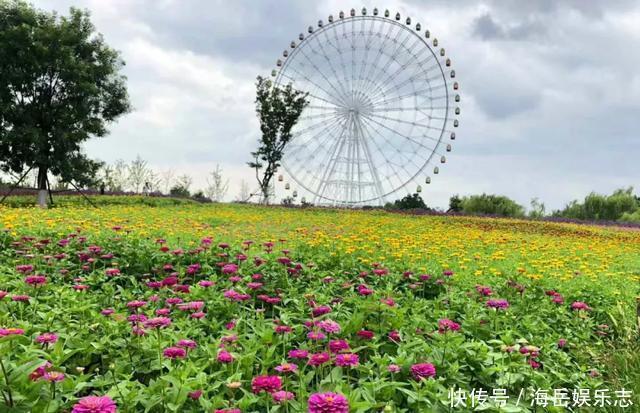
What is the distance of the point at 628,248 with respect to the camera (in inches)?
463

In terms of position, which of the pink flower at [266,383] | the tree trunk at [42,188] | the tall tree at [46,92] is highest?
the tall tree at [46,92]

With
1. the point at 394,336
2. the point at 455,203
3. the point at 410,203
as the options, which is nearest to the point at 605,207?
the point at 455,203

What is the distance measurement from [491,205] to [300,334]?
28.0 metres

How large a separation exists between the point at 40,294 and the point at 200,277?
53.3 inches

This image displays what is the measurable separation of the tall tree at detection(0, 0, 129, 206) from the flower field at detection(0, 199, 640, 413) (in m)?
13.0

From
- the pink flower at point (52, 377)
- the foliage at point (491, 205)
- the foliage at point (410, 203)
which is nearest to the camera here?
the pink flower at point (52, 377)

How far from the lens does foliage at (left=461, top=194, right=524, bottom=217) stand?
2945 centimetres

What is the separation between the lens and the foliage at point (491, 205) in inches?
1160

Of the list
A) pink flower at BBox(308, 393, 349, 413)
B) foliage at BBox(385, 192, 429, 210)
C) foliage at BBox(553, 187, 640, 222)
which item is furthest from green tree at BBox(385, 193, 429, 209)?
pink flower at BBox(308, 393, 349, 413)

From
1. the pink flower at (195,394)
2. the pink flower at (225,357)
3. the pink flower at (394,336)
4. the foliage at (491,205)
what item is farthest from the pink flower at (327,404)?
the foliage at (491,205)

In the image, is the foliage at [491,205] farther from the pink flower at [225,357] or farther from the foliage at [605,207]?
the pink flower at [225,357]

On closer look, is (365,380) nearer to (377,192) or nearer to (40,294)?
(40,294)

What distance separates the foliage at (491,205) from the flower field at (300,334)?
→ 2338 centimetres

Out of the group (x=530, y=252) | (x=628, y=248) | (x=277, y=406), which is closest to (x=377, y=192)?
(x=628, y=248)
